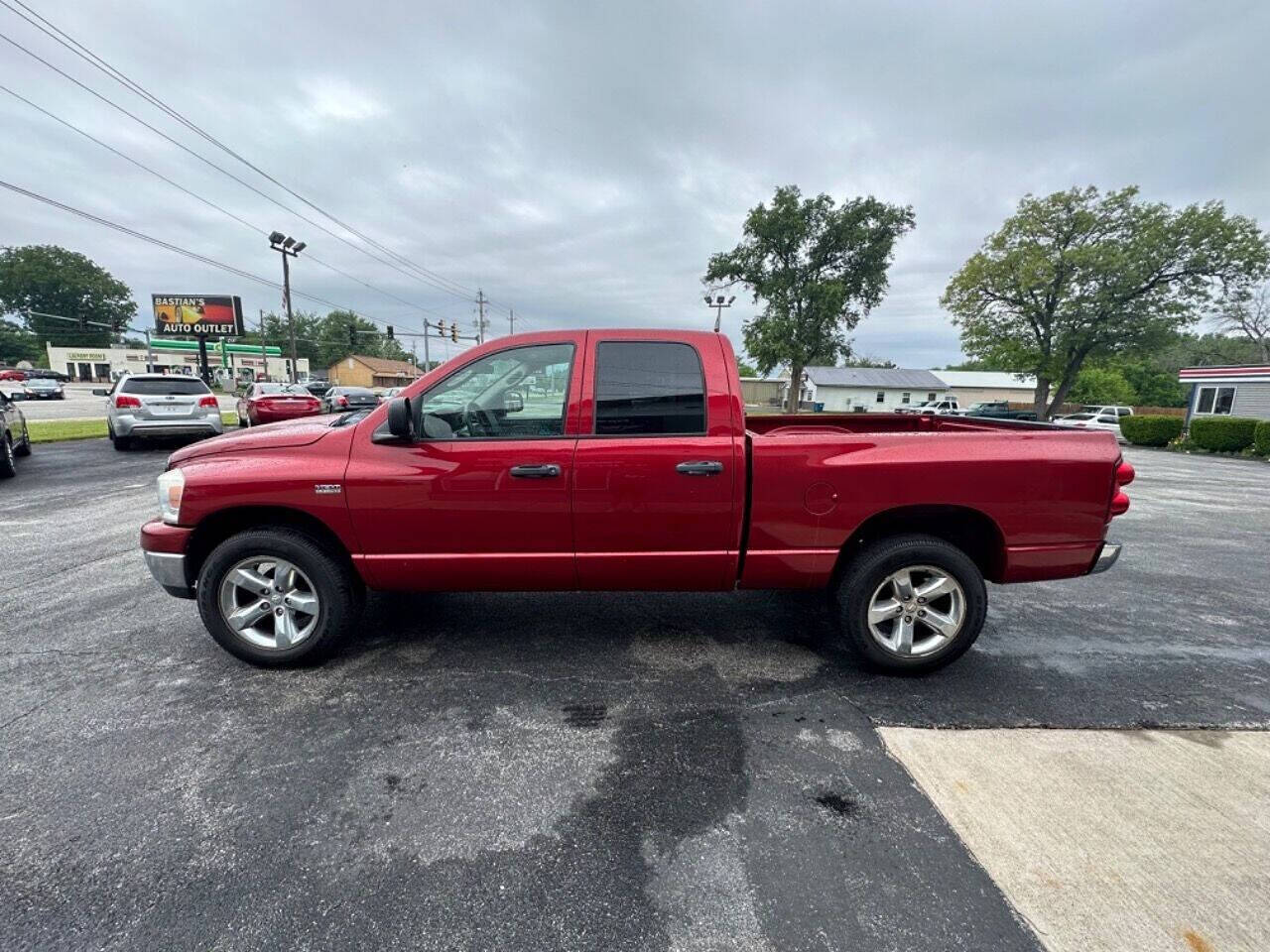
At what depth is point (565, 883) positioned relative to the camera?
1841 mm

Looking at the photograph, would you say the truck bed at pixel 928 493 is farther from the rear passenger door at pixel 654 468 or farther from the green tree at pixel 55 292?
the green tree at pixel 55 292

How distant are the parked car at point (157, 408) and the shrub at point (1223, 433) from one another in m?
32.0

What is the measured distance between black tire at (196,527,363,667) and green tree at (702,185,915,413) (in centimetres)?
3571

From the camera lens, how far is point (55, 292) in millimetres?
79625

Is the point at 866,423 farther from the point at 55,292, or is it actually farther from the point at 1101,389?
the point at 55,292

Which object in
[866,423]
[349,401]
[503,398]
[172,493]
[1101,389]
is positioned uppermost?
[1101,389]

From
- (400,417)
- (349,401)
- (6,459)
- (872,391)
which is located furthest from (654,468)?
(872,391)

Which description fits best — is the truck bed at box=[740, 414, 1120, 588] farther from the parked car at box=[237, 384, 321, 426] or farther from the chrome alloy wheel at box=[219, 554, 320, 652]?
the parked car at box=[237, 384, 321, 426]

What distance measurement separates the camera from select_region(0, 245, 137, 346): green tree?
77.4 m

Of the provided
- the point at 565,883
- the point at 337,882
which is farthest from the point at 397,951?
the point at 565,883

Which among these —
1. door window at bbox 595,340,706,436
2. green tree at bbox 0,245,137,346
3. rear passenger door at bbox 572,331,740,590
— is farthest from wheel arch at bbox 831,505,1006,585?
green tree at bbox 0,245,137,346

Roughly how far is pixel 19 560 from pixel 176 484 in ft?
12.0

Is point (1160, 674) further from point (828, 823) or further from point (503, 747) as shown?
point (503, 747)

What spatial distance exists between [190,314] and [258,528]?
56323 mm
